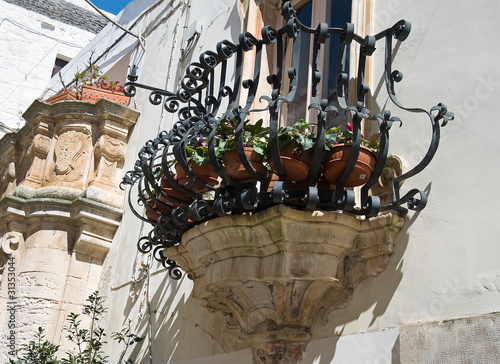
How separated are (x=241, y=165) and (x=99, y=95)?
4.41m

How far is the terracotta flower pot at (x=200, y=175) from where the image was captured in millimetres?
3893

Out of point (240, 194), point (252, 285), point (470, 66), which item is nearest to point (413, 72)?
point (470, 66)

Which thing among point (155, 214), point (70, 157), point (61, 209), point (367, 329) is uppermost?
point (70, 157)

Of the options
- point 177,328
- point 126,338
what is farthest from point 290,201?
point 126,338

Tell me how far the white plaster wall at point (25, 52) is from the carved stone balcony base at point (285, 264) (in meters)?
8.70

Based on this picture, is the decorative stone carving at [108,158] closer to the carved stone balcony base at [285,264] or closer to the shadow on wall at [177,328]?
the shadow on wall at [177,328]

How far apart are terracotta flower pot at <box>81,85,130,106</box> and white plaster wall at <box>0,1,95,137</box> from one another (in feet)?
14.7

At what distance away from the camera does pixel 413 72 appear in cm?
409

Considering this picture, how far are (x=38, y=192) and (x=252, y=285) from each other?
12.1 ft

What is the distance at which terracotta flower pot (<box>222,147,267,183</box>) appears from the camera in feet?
11.9

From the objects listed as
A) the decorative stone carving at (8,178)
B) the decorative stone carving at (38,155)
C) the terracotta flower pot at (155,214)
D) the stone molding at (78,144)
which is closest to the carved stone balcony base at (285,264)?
the terracotta flower pot at (155,214)

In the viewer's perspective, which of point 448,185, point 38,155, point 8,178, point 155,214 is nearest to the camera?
point 448,185

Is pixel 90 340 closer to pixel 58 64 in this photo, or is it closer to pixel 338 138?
pixel 338 138

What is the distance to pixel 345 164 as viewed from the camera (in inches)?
136
